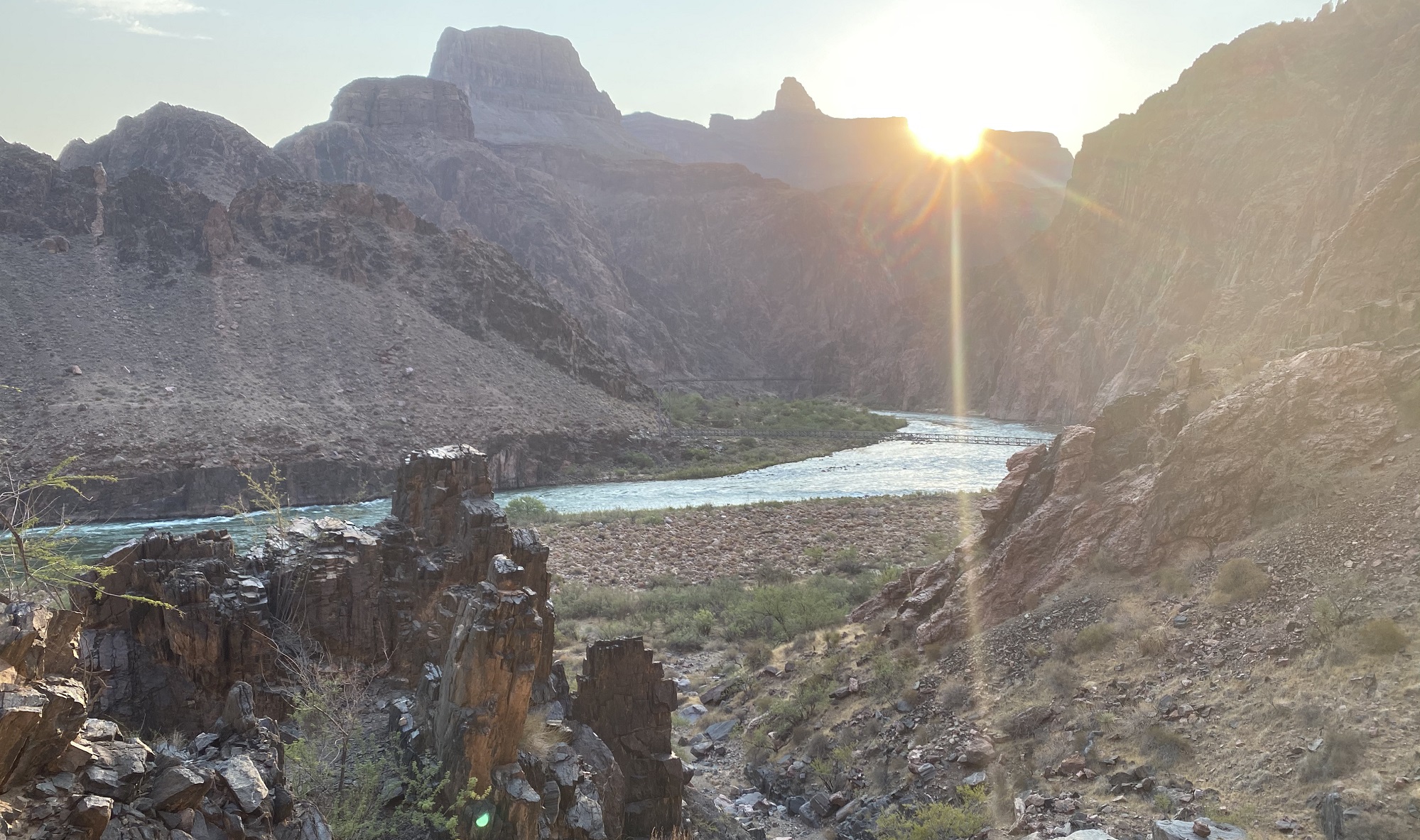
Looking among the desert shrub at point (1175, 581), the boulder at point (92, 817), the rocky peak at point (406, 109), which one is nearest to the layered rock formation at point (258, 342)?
the boulder at point (92, 817)

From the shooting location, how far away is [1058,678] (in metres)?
10.9

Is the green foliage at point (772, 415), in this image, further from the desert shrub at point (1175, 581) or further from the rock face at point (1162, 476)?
the desert shrub at point (1175, 581)

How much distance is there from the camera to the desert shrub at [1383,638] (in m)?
8.45

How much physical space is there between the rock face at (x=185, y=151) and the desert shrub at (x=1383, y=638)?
Answer: 96.4 meters

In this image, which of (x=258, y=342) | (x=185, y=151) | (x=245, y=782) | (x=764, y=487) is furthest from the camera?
(x=185, y=151)

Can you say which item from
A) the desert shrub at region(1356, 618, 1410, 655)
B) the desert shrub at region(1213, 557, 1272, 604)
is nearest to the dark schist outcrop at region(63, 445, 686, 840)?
the desert shrub at region(1213, 557, 1272, 604)

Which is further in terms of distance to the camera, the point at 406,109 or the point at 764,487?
the point at 406,109

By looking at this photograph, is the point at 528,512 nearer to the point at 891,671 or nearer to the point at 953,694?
the point at 891,671

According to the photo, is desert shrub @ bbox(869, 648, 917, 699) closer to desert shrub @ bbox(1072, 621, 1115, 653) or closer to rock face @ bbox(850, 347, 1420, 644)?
rock face @ bbox(850, 347, 1420, 644)

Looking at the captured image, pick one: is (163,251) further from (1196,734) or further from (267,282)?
Answer: (1196,734)

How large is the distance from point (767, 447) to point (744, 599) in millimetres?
42929

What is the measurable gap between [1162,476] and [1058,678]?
12.3 feet

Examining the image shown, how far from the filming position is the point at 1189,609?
35.5ft

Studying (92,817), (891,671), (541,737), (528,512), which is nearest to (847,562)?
(891,671)
